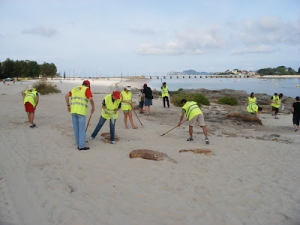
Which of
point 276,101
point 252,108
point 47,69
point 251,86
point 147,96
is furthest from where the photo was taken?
point 47,69

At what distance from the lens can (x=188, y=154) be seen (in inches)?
296

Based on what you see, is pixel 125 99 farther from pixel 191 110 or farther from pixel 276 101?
pixel 276 101

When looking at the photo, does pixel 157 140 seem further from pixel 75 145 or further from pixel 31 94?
pixel 31 94

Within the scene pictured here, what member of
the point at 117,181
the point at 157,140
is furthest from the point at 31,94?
the point at 117,181

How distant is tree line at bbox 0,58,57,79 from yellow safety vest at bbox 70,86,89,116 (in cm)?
6860

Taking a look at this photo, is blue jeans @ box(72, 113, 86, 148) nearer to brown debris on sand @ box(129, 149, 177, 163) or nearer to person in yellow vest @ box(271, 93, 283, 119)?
brown debris on sand @ box(129, 149, 177, 163)

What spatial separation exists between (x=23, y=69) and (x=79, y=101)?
241 ft

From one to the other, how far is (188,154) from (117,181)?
282 cm

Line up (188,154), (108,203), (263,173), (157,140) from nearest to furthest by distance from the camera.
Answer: (108,203) < (263,173) < (188,154) < (157,140)

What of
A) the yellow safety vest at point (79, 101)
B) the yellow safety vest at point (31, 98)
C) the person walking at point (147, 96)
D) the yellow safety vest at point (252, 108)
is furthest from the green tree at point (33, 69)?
the yellow safety vest at point (79, 101)

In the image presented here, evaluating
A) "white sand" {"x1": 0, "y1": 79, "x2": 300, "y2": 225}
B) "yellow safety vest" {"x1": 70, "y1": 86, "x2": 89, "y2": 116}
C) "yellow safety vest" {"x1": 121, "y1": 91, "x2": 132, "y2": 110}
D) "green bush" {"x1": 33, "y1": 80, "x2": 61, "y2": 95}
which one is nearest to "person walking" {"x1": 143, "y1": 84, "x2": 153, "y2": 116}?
"yellow safety vest" {"x1": 121, "y1": 91, "x2": 132, "y2": 110}

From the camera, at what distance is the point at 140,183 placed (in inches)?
206

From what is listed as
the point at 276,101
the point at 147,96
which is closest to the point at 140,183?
the point at 147,96

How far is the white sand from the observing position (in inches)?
160
